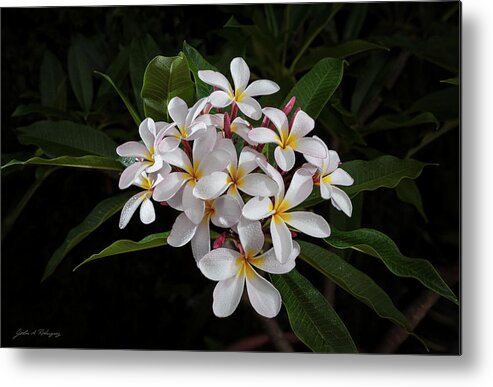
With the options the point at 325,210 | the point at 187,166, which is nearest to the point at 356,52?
the point at 325,210

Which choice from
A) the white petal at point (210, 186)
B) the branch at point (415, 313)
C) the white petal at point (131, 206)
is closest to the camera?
the white petal at point (210, 186)

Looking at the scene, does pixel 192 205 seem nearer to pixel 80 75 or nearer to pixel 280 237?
pixel 280 237

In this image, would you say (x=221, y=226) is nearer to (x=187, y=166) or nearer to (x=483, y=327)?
(x=187, y=166)

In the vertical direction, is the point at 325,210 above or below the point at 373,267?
above

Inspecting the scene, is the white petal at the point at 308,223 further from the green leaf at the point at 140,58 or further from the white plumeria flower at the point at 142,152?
the green leaf at the point at 140,58

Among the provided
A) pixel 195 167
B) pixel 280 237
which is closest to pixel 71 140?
pixel 195 167

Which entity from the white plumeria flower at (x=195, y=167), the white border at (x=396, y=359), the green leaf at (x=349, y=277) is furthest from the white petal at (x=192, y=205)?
the white border at (x=396, y=359)
